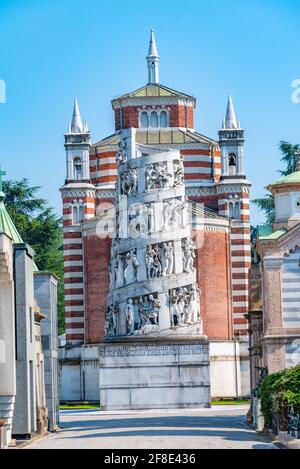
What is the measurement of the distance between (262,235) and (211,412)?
10618 mm

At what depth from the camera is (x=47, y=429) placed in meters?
32.6

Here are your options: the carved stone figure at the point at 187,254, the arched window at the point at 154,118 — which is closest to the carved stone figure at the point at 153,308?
the carved stone figure at the point at 187,254

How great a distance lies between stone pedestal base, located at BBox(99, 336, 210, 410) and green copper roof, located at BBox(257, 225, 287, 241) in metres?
11.2

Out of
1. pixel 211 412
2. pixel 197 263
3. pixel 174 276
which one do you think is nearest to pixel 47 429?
pixel 211 412

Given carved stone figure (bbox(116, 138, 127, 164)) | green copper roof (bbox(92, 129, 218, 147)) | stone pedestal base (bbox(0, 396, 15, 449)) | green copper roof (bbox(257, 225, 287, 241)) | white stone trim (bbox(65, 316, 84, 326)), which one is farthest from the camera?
green copper roof (bbox(92, 129, 218, 147))

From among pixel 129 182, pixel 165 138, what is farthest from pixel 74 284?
pixel 129 182

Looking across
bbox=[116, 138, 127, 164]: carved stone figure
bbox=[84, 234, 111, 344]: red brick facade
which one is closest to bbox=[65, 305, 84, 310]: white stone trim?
bbox=[84, 234, 111, 344]: red brick facade

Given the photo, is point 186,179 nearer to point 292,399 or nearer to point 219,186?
point 219,186

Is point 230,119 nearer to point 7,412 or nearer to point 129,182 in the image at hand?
point 129,182

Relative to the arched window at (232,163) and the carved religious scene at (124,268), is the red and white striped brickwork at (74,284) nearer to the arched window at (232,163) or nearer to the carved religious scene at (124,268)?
the arched window at (232,163)

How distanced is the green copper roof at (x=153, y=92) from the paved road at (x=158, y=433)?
80.0ft

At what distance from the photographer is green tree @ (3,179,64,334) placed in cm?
6944

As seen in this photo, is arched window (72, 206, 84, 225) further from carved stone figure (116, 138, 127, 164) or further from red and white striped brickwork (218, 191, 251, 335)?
carved stone figure (116, 138, 127, 164)

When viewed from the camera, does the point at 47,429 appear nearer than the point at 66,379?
Yes
